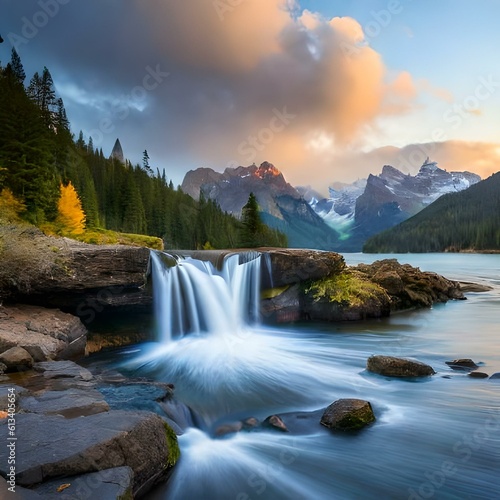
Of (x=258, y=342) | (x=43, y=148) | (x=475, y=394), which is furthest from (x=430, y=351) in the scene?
(x=43, y=148)

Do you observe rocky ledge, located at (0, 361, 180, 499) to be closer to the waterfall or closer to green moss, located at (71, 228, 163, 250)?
the waterfall

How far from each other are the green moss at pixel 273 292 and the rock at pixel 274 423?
1391 centimetres

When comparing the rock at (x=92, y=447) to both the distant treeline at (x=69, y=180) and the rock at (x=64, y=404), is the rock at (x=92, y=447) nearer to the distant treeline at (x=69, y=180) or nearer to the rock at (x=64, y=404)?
the rock at (x=64, y=404)

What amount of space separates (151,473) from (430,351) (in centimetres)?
1506

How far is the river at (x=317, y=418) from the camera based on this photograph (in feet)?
23.5

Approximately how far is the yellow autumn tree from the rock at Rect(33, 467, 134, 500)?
1497 inches

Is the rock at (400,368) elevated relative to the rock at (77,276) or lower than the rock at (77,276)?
lower

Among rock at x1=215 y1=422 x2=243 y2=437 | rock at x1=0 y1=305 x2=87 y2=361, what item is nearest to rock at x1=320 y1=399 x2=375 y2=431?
rock at x1=215 y1=422 x2=243 y2=437

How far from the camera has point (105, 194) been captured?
75.8m

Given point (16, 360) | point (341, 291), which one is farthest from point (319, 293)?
point (16, 360)

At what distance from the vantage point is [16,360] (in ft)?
32.8

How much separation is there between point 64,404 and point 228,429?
4073 millimetres

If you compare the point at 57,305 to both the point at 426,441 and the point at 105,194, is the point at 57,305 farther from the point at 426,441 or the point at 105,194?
the point at 105,194

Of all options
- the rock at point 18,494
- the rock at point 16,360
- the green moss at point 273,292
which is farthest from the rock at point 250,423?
the green moss at point 273,292
